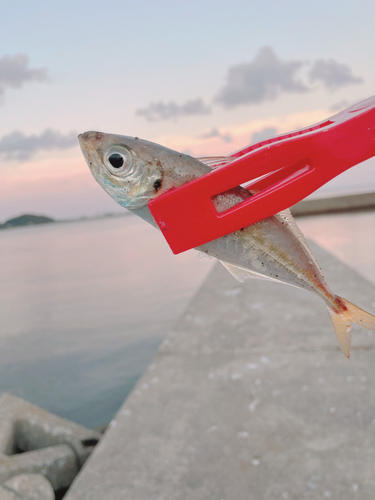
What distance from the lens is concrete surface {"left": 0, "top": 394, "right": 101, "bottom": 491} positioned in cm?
311

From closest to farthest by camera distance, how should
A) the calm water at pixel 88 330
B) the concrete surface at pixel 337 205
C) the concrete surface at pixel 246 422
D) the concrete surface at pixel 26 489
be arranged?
the concrete surface at pixel 246 422, the concrete surface at pixel 26 489, the calm water at pixel 88 330, the concrete surface at pixel 337 205

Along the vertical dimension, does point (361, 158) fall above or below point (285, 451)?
above

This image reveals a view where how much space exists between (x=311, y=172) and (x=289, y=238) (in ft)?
0.30

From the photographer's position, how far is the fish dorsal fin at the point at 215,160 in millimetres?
545

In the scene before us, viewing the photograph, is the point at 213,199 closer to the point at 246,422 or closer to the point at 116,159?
the point at 116,159

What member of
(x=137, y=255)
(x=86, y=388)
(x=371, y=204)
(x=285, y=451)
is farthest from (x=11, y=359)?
(x=371, y=204)

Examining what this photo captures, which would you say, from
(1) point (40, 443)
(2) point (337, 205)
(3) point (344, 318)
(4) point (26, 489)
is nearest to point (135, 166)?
(3) point (344, 318)

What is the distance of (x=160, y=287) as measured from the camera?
511 inches

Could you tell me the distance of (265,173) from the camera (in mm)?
546

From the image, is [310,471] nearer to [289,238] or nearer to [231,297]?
[289,238]

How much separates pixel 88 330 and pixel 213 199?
931 cm

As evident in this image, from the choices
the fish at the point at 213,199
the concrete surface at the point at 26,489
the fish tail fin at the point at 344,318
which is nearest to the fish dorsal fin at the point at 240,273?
the fish at the point at 213,199

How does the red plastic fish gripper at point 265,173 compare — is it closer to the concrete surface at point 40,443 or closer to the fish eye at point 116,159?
the fish eye at point 116,159

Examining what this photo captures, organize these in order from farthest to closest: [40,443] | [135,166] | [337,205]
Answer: [337,205] → [40,443] → [135,166]
